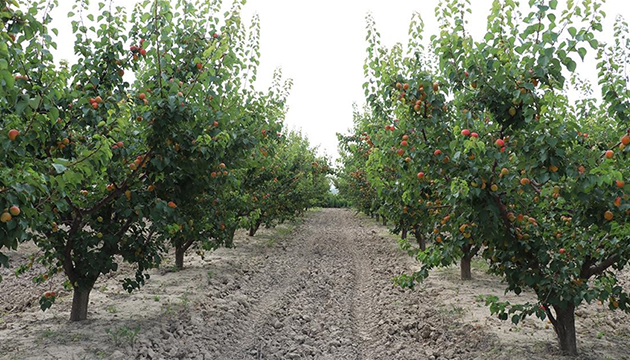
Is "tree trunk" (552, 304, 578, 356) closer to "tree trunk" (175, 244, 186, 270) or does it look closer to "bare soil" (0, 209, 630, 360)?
"bare soil" (0, 209, 630, 360)

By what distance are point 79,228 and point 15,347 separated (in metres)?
1.53

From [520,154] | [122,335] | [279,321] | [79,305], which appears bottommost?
[279,321]

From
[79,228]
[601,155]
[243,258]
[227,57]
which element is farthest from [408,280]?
Answer: [243,258]

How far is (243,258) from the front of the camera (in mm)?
12352

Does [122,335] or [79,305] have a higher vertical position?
[79,305]

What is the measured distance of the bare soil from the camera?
5.33m

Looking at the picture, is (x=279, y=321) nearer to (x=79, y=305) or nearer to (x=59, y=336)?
(x=79, y=305)

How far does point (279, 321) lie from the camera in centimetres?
719

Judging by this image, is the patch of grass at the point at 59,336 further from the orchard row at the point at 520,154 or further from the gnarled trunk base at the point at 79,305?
the orchard row at the point at 520,154

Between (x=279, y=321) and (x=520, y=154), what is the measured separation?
16.0 feet

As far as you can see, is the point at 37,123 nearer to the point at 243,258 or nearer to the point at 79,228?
the point at 79,228

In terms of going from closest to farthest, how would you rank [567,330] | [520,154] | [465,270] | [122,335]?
1. [520,154]
2. [567,330]
3. [122,335]
4. [465,270]

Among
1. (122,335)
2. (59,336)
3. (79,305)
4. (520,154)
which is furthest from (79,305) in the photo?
(520,154)

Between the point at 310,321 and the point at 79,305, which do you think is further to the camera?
the point at 310,321
